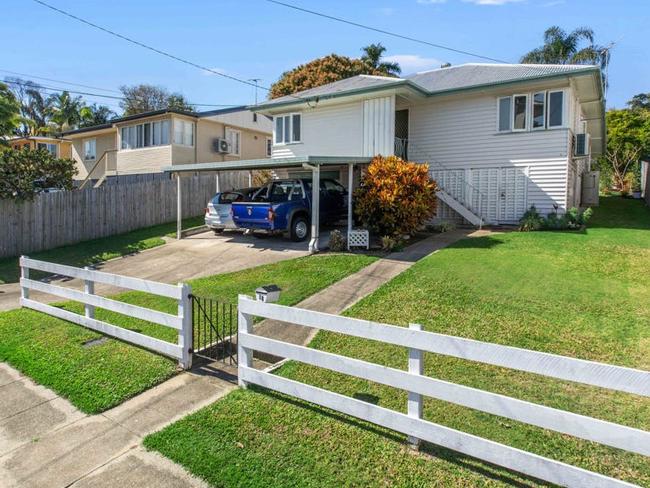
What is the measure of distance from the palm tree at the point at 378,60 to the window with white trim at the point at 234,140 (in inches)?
461

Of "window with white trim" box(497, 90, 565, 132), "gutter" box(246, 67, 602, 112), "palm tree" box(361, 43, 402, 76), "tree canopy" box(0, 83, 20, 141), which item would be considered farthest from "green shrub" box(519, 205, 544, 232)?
"palm tree" box(361, 43, 402, 76)

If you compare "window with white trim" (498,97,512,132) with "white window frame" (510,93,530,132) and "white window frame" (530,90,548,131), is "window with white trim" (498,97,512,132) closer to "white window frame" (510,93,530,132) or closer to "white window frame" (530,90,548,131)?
"white window frame" (510,93,530,132)

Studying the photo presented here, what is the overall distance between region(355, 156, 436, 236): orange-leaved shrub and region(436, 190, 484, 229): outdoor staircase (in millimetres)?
3134

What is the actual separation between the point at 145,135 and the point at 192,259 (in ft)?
51.7

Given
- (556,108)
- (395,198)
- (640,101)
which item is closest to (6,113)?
(395,198)

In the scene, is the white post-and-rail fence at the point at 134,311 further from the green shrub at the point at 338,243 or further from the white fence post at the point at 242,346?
the green shrub at the point at 338,243

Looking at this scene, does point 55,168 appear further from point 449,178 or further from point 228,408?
point 228,408

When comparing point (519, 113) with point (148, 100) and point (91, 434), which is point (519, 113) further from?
point (148, 100)

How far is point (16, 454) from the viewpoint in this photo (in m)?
3.88

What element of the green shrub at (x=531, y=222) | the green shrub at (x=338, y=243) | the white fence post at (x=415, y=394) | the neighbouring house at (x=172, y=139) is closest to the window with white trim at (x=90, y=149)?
the neighbouring house at (x=172, y=139)

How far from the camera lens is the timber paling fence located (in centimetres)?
1410

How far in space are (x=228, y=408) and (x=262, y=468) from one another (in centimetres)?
106

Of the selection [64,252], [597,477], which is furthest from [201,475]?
[64,252]

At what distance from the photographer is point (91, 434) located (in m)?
4.13
